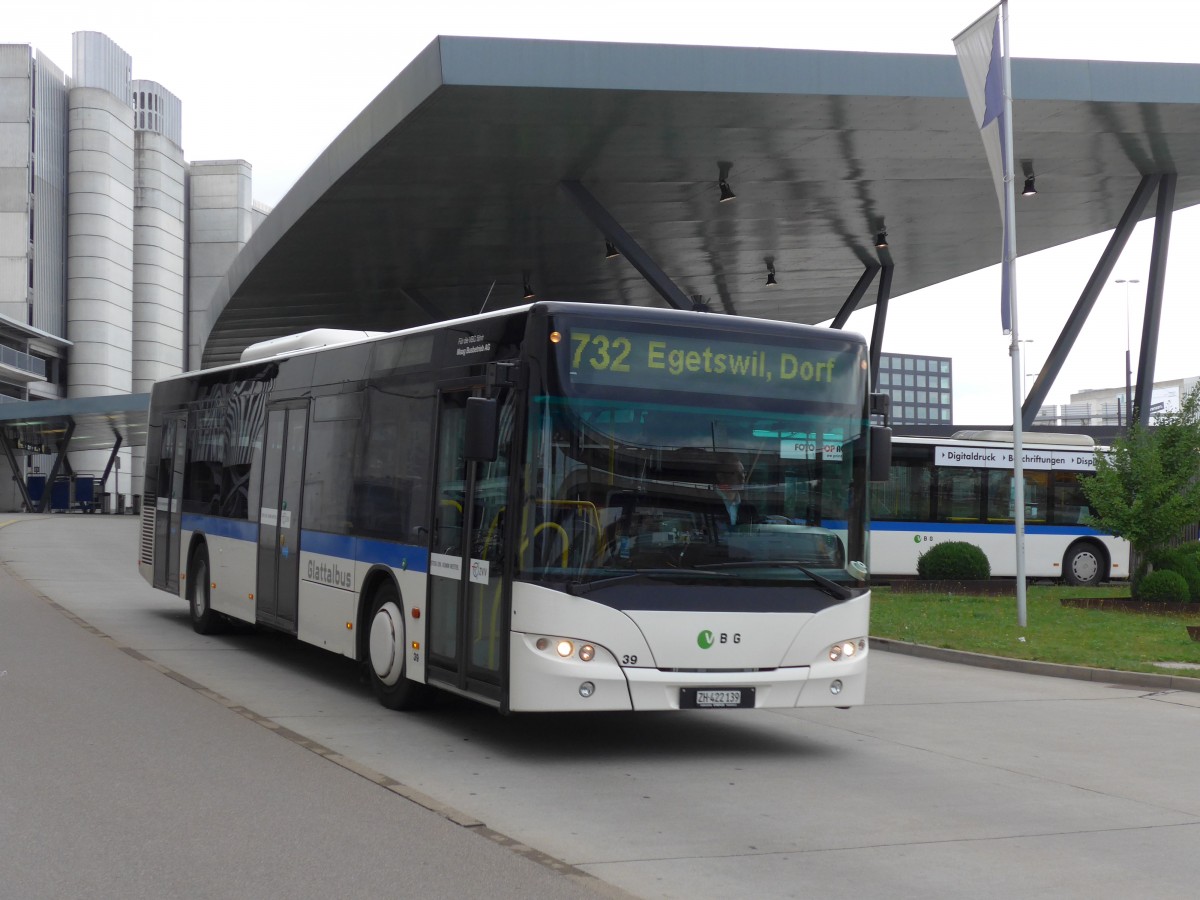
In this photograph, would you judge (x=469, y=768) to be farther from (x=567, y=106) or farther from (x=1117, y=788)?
(x=567, y=106)

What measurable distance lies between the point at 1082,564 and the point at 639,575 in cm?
2313

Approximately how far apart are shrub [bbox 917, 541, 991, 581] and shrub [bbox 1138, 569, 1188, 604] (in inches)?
144

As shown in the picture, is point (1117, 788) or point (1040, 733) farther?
point (1040, 733)

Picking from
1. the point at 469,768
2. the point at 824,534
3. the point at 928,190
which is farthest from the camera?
the point at 928,190

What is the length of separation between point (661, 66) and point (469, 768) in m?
15.2

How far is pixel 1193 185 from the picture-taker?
30.0 metres

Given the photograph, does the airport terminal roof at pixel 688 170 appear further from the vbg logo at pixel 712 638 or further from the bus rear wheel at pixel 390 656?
the vbg logo at pixel 712 638

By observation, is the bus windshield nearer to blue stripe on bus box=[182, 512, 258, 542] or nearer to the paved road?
the paved road

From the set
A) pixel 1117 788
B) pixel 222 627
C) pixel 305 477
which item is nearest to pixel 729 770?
pixel 1117 788

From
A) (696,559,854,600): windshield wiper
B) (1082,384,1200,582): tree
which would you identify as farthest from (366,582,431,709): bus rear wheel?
(1082,384,1200,582): tree

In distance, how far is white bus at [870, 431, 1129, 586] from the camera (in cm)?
2880

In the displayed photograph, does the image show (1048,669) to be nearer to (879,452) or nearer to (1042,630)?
(1042,630)

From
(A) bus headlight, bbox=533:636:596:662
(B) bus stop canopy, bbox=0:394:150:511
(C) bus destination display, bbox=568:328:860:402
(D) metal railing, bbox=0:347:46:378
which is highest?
(D) metal railing, bbox=0:347:46:378

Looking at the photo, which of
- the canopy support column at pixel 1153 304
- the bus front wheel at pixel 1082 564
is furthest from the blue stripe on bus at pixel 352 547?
the canopy support column at pixel 1153 304
